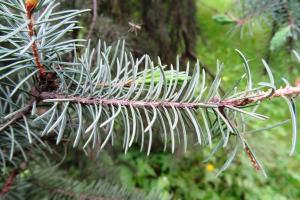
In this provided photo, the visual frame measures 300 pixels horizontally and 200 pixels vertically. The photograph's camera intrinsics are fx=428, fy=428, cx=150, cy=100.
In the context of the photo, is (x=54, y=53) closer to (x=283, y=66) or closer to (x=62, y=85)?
(x=62, y=85)

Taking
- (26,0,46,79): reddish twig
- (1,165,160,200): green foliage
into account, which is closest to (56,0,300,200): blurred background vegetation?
(1,165,160,200): green foliage

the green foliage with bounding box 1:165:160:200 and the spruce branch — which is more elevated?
the spruce branch

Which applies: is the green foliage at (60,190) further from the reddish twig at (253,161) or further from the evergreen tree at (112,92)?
the reddish twig at (253,161)

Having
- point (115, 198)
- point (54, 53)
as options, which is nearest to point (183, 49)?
point (115, 198)

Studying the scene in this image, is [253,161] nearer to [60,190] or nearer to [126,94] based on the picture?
[126,94]

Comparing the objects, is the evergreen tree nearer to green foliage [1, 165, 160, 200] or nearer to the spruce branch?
the spruce branch

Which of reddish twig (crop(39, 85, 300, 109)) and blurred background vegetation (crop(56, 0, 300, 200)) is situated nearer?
Result: reddish twig (crop(39, 85, 300, 109))

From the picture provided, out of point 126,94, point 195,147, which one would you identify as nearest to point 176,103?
point 126,94

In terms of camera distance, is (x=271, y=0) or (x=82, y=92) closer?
(x=82, y=92)

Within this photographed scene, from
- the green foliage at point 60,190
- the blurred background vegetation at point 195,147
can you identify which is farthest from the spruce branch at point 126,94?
the green foliage at point 60,190
